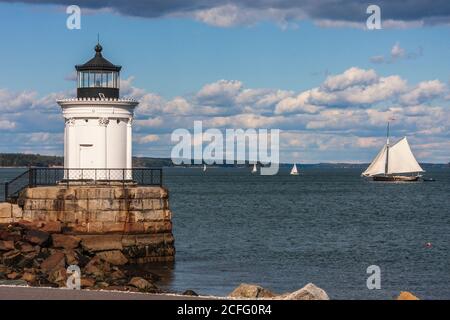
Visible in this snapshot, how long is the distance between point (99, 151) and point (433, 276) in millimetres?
12219

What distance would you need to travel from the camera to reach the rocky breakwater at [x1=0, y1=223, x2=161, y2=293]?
76.9ft

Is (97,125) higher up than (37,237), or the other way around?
(97,125)

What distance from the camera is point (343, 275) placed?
1252 inches

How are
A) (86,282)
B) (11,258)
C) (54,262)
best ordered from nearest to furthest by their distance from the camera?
(86,282)
(54,262)
(11,258)

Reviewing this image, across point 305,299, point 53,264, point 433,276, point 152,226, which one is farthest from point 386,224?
point 305,299

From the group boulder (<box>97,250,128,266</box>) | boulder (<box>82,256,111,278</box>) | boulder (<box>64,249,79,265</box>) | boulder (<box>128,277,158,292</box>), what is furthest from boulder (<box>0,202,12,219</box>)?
boulder (<box>128,277,158,292</box>)

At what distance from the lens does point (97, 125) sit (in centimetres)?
3064

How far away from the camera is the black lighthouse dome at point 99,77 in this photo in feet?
102

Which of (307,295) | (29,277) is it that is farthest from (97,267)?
(307,295)

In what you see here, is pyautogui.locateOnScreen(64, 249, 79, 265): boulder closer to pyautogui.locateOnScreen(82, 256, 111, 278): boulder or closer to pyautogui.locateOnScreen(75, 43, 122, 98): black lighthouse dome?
pyautogui.locateOnScreen(82, 256, 111, 278): boulder

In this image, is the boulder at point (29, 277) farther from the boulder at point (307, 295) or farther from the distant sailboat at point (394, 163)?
the distant sailboat at point (394, 163)

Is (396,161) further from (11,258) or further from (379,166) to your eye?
(11,258)

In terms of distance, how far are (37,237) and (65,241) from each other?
0.85m

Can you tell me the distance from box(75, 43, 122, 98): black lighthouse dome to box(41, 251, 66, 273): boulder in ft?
21.0
